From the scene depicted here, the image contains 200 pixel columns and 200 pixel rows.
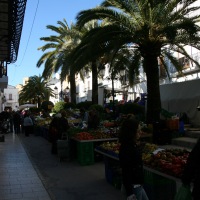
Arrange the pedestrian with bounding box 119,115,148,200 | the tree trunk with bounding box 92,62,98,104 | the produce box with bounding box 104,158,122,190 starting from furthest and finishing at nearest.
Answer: the tree trunk with bounding box 92,62,98,104 < the produce box with bounding box 104,158,122,190 < the pedestrian with bounding box 119,115,148,200

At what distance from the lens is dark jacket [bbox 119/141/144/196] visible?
414 centimetres

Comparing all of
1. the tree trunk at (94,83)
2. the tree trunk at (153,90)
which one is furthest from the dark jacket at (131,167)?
the tree trunk at (94,83)

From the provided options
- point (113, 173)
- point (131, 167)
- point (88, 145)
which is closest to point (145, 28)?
point (88, 145)

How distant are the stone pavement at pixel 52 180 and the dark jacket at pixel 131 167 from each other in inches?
97.2

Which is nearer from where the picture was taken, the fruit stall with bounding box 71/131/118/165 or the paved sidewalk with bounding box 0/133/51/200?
the paved sidewalk with bounding box 0/133/51/200

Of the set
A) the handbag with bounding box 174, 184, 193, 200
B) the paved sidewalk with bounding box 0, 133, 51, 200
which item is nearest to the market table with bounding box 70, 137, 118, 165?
the paved sidewalk with bounding box 0, 133, 51, 200

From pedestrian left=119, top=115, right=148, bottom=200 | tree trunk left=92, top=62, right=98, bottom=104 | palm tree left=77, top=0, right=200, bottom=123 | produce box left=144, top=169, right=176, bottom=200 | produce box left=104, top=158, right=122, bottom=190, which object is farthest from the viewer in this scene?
tree trunk left=92, top=62, right=98, bottom=104

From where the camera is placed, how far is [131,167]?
415 centimetres

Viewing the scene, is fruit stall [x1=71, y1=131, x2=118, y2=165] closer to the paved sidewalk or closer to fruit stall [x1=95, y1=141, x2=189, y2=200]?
the paved sidewalk

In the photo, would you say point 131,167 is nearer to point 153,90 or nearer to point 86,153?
point 86,153

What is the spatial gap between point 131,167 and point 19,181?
15.1 ft

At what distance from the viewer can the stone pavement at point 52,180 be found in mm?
6789

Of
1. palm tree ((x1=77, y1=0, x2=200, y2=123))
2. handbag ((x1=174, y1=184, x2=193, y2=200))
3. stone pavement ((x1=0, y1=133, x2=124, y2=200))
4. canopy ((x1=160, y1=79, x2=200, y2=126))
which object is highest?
palm tree ((x1=77, y1=0, x2=200, y2=123))

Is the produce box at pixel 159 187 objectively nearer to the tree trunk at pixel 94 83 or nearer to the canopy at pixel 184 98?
the canopy at pixel 184 98
